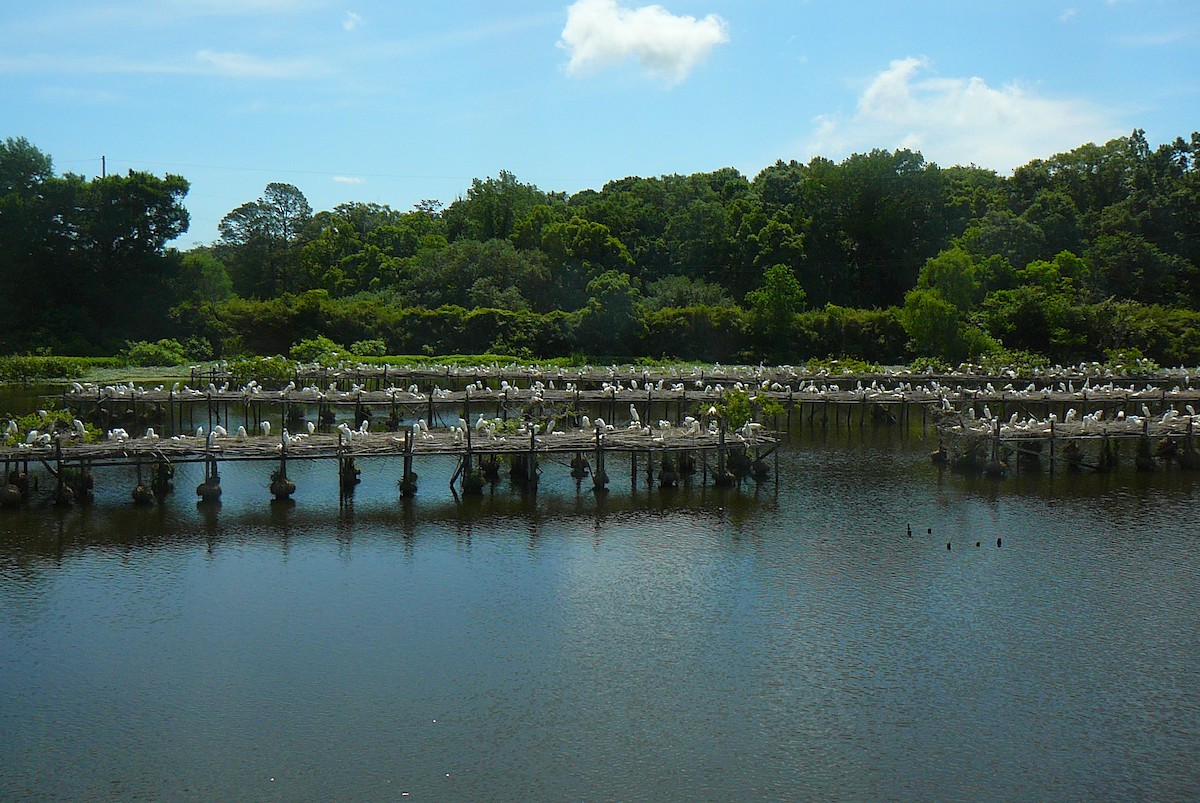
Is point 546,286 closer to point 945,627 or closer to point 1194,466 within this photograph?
point 1194,466

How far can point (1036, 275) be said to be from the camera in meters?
59.6

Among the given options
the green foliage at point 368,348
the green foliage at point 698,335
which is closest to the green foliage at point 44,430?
the green foliage at point 368,348

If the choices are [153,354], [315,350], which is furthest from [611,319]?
[153,354]

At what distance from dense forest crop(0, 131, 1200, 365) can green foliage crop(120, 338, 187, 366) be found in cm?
168

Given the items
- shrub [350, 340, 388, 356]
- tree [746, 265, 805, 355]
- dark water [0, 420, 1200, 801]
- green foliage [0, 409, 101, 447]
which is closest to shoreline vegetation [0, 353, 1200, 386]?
shrub [350, 340, 388, 356]

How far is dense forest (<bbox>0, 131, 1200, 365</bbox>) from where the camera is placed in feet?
192

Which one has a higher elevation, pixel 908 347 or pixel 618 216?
pixel 618 216

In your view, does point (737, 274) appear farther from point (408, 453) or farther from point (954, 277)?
point (408, 453)

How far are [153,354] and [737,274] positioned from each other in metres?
36.6

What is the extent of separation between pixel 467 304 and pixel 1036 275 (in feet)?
111

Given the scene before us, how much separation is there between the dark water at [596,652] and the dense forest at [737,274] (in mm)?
35915

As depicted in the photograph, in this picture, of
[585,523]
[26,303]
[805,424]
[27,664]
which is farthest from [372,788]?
[26,303]

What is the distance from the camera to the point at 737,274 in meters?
70.0

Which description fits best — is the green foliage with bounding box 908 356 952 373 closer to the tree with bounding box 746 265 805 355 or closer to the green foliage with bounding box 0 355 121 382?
the tree with bounding box 746 265 805 355
